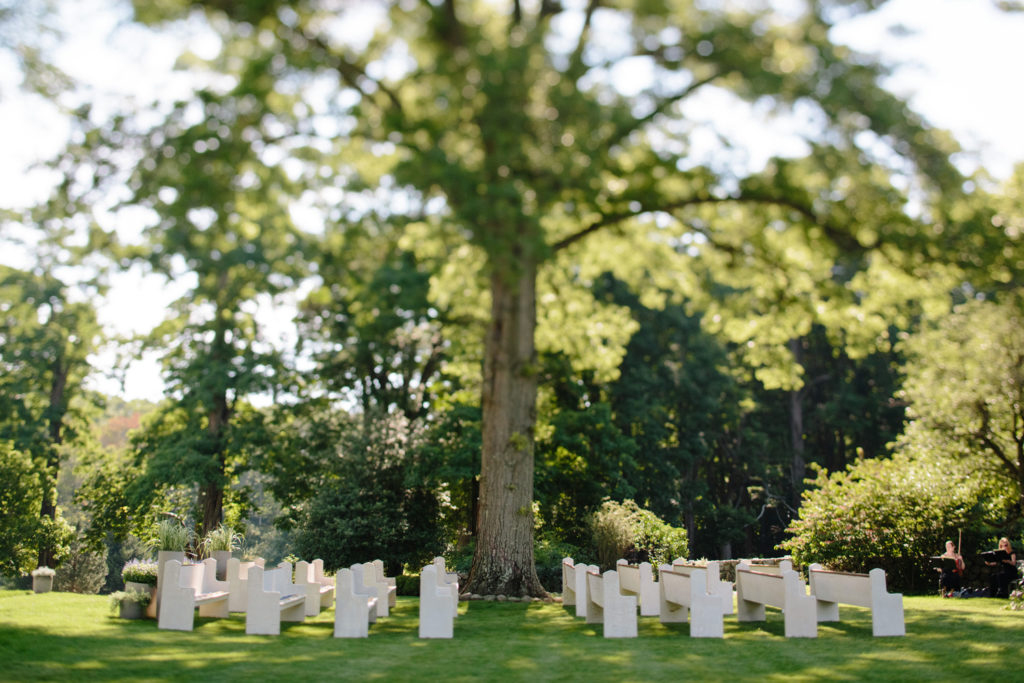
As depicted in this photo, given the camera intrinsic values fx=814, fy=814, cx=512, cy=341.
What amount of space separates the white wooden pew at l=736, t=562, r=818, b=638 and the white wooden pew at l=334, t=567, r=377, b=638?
4341 mm

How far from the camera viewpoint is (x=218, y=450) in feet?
81.5

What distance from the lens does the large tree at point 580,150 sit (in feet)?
37.0

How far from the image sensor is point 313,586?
993cm

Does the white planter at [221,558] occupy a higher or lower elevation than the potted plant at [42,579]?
higher

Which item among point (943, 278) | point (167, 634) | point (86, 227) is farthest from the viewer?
point (943, 278)

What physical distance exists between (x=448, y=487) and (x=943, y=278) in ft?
46.8

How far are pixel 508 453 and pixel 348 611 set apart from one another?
229 inches

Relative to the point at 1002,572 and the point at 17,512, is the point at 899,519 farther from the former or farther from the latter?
the point at 17,512

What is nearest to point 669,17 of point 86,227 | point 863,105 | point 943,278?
point 863,105

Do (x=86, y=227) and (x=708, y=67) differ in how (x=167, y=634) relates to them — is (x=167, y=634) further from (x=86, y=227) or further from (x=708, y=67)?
(x=708, y=67)

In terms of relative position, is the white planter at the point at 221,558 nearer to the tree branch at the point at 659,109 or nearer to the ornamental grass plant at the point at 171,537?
the ornamental grass plant at the point at 171,537

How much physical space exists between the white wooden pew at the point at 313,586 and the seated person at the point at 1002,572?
37.0 ft

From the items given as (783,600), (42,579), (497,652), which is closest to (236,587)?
(497,652)

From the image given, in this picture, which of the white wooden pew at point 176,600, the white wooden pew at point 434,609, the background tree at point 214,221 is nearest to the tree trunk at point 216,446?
the background tree at point 214,221
